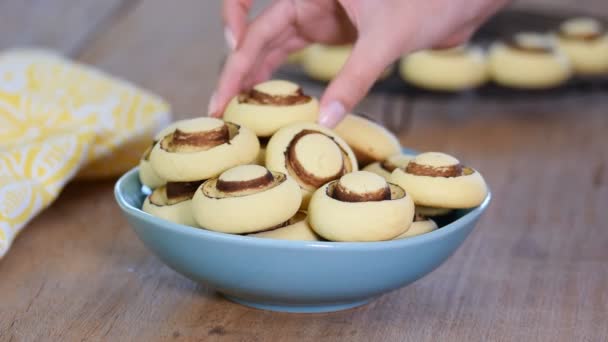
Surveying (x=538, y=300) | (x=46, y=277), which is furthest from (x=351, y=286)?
(x=46, y=277)

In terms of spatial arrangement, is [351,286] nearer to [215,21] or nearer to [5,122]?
[5,122]

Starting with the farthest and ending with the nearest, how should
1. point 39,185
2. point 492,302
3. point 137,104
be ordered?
point 137,104 → point 39,185 → point 492,302

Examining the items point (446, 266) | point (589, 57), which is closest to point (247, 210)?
point (446, 266)

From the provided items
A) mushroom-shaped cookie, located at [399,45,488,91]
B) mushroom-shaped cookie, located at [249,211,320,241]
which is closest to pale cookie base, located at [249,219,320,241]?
mushroom-shaped cookie, located at [249,211,320,241]

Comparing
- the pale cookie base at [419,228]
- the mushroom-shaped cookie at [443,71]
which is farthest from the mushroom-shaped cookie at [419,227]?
the mushroom-shaped cookie at [443,71]

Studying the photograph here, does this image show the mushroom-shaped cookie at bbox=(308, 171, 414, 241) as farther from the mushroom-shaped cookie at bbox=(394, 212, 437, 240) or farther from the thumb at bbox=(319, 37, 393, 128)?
the thumb at bbox=(319, 37, 393, 128)

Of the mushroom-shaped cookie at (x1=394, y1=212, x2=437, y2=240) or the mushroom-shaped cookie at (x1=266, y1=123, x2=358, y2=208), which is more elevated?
the mushroom-shaped cookie at (x1=266, y1=123, x2=358, y2=208)
